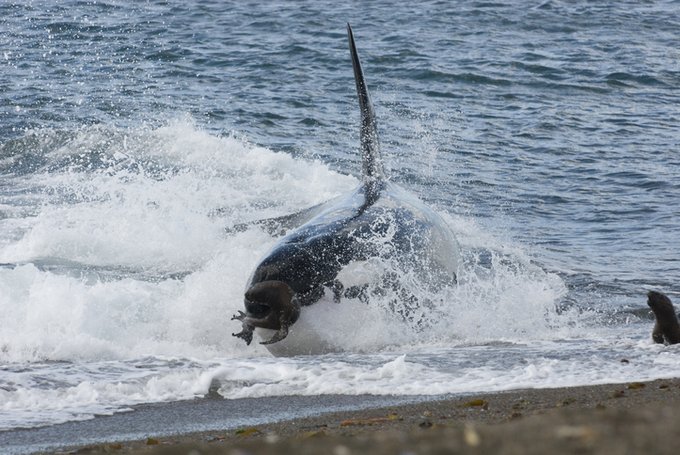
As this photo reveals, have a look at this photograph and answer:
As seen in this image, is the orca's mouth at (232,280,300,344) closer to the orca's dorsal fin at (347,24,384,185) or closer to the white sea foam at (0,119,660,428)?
the white sea foam at (0,119,660,428)

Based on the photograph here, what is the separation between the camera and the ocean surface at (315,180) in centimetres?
828

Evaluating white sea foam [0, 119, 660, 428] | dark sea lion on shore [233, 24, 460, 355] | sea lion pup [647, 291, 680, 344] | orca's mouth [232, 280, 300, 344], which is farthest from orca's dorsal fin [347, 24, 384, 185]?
sea lion pup [647, 291, 680, 344]

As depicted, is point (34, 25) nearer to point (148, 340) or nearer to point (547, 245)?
point (547, 245)

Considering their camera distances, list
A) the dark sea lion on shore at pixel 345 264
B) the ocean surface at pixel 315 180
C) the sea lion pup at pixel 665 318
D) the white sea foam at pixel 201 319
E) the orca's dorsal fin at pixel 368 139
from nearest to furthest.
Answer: the white sea foam at pixel 201 319 → the ocean surface at pixel 315 180 → the dark sea lion on shore at pixel 345 264 → the sea lion pup at pixel 665 318 → the orca's dorsal fin at pixel 368 139

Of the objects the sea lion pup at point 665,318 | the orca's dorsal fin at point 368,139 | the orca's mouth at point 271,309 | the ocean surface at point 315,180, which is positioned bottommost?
the ocean surface at point 315,180

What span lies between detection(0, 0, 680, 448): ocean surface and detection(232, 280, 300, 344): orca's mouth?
0.77 ft

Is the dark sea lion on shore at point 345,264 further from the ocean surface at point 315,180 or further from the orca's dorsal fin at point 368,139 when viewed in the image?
the orca's dorsal fin at point 368,139

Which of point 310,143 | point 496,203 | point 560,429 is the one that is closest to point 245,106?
point 310,143

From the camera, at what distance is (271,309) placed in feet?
27.3

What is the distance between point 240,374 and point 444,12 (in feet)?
70.3

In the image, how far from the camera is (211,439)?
600cm

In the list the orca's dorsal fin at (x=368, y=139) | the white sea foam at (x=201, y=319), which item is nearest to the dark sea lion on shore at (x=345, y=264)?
the white sea foam at (x=201, y=319)

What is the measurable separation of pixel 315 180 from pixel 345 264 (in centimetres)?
782

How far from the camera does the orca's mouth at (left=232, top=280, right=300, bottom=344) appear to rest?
27.2 feet
